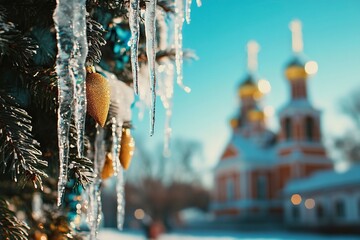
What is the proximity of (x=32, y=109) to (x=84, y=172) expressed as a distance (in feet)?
1.28

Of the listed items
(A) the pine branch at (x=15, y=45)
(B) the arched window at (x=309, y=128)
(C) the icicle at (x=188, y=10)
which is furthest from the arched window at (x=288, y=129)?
(A) the pine branch at (x=15, y=45)

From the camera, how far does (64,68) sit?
1.16m

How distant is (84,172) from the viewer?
4.41ft

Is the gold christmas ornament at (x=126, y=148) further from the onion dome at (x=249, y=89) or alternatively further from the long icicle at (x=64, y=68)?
the onion dome at (x=249, y=89)

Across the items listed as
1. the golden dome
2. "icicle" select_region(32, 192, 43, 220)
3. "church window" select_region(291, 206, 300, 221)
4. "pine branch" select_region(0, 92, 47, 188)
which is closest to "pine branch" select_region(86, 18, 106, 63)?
"pine branch" select_region(0, 92, 47, 188)

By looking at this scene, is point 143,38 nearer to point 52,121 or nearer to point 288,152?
point 52,121

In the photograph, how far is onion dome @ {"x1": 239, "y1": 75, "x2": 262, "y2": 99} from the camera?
40750 millimetres

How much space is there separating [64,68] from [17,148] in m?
0.27

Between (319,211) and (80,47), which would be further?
(319,211)

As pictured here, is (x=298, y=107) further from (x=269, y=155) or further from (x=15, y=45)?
(x=15, y=45)

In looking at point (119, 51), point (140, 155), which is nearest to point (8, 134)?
point (119, 51)

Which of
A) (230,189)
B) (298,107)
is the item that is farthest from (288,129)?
(230,189)

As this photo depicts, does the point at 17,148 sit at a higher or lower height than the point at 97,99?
lower

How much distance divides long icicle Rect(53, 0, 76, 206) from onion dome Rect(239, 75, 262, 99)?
4011 cm
